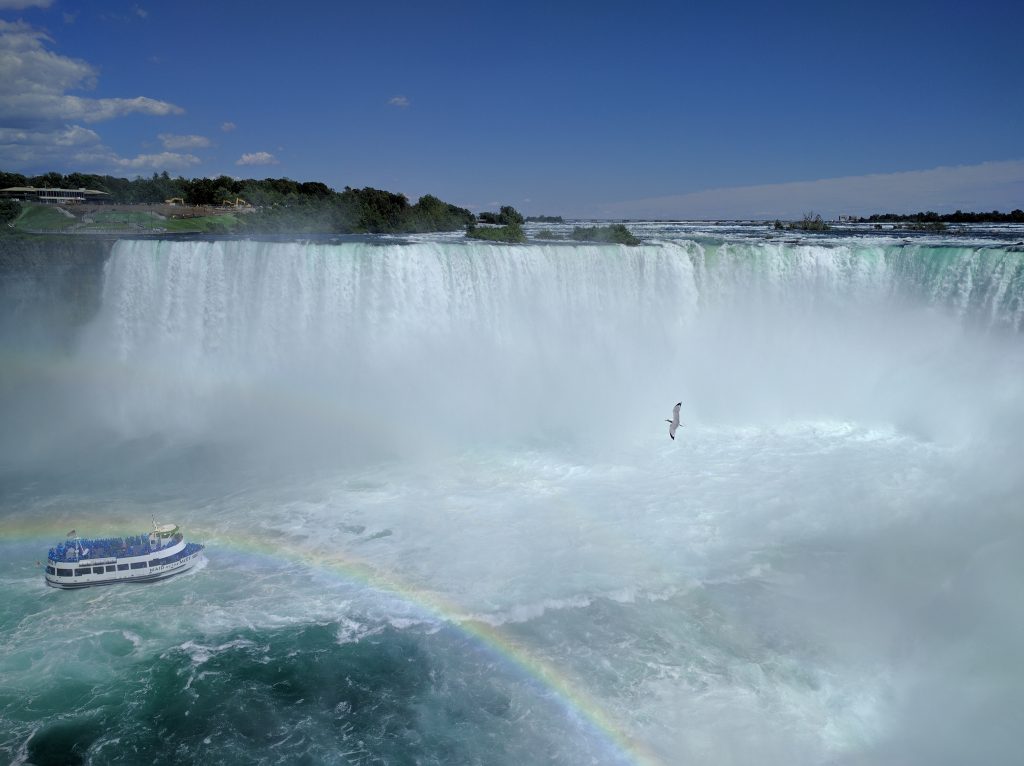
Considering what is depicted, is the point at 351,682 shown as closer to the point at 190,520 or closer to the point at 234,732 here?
the point at 234,732

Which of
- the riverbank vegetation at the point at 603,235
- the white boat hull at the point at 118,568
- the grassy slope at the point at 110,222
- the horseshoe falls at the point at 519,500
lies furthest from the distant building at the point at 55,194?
the white boat hull at the point at 118,568

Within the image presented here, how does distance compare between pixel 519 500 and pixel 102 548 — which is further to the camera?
pixel 519 500

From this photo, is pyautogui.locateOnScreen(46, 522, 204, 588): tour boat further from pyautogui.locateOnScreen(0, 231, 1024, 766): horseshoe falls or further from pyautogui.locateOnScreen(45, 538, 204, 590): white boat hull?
pyautogui.locateOnScreen(0, 231, 1024, 766): horseshoe falls

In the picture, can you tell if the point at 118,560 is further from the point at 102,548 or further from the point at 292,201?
the point at 292,201

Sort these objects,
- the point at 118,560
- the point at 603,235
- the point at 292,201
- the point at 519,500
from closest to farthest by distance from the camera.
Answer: the point at 118,560 < the point at 519,500 < the point at 603,235 < the point at 292,201

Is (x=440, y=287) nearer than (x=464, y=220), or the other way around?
(x=440, y=287)

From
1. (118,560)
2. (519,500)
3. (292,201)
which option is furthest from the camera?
(292,201)

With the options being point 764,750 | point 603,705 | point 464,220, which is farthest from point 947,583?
point 464,220

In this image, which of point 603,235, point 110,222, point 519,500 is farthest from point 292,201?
point 519,500
